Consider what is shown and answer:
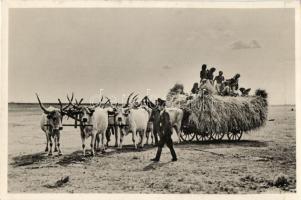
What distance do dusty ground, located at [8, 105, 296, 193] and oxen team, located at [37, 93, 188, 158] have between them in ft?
0.39

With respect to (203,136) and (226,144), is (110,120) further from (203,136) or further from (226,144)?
(226,144)

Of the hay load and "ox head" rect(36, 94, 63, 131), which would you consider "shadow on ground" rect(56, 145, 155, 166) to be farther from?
the hay load

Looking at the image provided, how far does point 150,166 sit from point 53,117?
5.23 feet

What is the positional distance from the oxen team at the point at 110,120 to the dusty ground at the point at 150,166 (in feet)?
0.39

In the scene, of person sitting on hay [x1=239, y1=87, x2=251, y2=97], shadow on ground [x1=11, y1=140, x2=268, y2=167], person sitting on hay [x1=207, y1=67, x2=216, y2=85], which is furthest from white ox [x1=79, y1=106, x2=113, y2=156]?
person sitting on hay [x1=239, y1=87, x2=251, y2=97]

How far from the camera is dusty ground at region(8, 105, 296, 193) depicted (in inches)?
229

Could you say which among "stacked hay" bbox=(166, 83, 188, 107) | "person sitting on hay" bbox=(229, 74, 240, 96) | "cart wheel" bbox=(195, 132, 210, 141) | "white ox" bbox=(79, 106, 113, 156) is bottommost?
"cart wheel" bbox=(195, 132, 210, 141)

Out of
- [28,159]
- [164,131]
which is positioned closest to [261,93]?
[164,131]

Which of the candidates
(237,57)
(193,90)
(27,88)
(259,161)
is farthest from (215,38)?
(27,88)

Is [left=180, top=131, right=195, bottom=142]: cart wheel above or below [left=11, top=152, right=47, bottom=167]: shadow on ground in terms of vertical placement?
above

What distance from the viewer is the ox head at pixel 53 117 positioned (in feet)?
20.1

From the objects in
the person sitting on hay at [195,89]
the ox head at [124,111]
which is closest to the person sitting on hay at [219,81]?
the person sitting on hay at [195,89]

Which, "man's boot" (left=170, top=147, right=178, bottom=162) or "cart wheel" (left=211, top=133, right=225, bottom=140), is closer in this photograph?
"man's boot" (left=170, top=147, right=178, bottom=162)

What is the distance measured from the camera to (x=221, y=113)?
6523 mm
